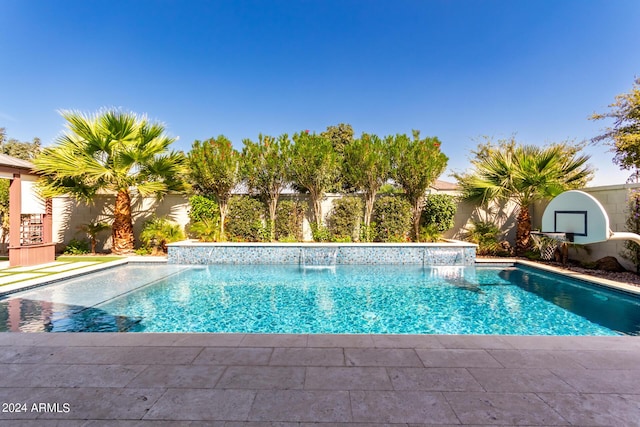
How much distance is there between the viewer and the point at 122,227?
37.3ft

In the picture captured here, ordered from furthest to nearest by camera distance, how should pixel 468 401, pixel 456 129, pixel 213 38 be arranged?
pixel 456 129, pixel 213 38, pixel 468 401

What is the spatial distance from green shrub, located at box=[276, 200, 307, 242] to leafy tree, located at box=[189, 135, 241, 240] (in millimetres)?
2118

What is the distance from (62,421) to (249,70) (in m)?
13.9

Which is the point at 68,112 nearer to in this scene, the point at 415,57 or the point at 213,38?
the point at 213,38

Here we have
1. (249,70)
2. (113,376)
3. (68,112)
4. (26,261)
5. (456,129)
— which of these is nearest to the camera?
(113,376)

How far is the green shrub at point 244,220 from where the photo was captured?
1191 centimetres

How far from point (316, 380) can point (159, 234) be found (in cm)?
1062

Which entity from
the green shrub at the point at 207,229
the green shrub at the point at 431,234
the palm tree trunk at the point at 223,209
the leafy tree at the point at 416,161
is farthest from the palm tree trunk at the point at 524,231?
the green shrub at the point at 207,229

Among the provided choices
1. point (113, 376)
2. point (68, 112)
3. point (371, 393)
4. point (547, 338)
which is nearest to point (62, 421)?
point (113, 376)

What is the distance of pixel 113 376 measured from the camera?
270 cm

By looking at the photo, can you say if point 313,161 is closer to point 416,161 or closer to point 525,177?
point 416,161

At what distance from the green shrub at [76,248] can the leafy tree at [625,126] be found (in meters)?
17.9

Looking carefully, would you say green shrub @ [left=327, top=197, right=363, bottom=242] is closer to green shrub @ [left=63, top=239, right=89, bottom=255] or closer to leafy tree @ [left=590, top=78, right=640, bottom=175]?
leafy tree @ [left=590, top=78, right=640, bottom=175]

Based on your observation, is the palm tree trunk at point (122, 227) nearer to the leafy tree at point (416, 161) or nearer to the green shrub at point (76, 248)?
the green shrub at point (76, 248)
